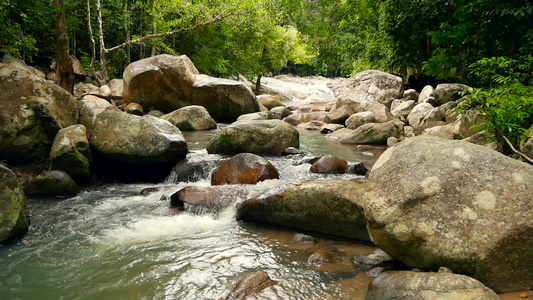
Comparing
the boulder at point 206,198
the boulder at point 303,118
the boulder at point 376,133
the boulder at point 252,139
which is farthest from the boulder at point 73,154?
the boulder at point 303,118

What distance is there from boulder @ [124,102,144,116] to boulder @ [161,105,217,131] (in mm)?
1628

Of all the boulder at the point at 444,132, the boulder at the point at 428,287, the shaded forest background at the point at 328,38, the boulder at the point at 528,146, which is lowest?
the boulder at the point at 428,287

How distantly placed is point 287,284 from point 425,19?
46.5 ft

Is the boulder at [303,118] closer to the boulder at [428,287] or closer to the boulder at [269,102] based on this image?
the boulder at [269,102]

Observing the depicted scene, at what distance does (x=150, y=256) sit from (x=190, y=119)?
9.23m

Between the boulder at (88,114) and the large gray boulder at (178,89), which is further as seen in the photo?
the large gray boulder at (178,89)

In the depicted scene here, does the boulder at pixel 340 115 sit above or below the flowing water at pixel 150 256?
above

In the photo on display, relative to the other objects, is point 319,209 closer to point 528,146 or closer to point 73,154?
point 528,146

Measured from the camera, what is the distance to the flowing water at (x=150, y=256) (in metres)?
3.64

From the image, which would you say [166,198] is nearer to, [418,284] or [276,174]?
[276,174]

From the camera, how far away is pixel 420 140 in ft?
12.3

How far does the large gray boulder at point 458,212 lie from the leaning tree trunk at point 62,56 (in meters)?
9.49

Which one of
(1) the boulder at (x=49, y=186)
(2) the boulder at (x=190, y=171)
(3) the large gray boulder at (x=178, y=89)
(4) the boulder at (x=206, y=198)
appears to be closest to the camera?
(4) the boulder at (x=206, y=198)

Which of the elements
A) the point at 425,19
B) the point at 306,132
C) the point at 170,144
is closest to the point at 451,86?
the point at 425,19
